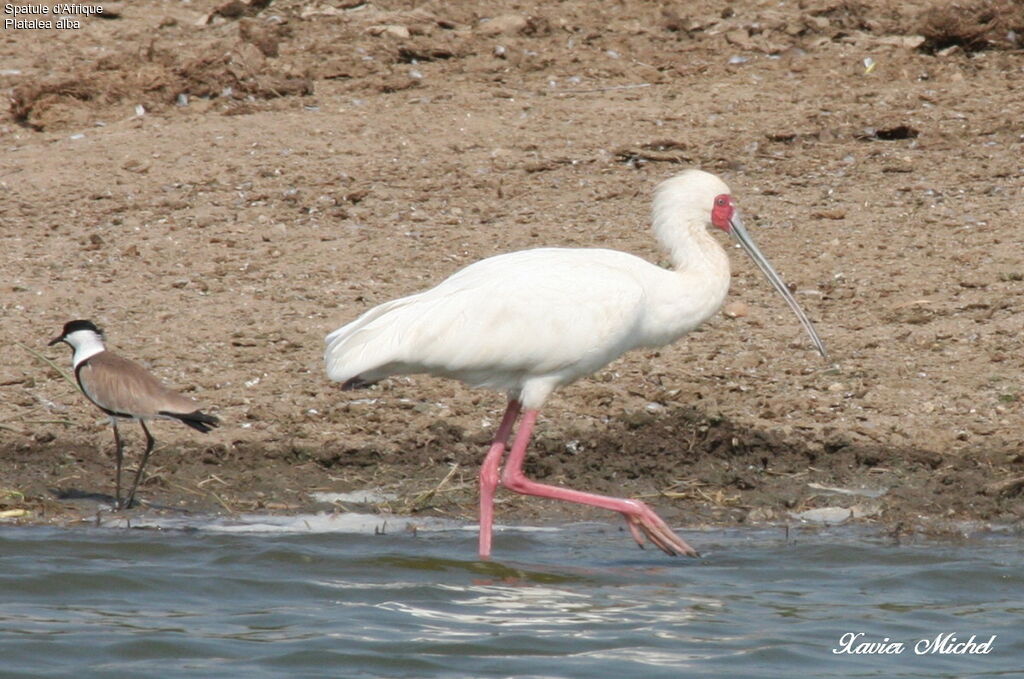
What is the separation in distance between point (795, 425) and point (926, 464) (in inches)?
27.3

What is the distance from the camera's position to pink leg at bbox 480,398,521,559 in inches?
303

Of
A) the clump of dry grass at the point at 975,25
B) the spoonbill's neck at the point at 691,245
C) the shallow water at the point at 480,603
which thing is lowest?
the shallow water at the point at 480,603

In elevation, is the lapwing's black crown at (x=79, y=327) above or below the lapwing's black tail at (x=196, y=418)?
above

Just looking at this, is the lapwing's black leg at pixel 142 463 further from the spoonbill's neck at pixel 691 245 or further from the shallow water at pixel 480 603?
the spoonbill's neck at pixel 691 245

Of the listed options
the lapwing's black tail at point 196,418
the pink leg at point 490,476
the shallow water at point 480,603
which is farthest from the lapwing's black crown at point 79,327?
the pink leg at point 490,476

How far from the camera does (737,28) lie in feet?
45.7

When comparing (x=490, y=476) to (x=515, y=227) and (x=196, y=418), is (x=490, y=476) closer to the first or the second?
(x=196, y=418)

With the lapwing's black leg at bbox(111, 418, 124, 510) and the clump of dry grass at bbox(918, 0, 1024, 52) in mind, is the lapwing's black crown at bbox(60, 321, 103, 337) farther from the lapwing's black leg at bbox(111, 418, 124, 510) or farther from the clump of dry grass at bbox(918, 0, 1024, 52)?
the clump of dry grass at bbox(918, 0, 1024, 52)

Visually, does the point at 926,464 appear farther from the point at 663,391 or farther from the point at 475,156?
the point at 475,156

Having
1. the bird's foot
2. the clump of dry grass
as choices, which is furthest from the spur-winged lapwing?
the clump of dry grass

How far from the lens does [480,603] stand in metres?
7.26

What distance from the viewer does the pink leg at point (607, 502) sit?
7648 mm

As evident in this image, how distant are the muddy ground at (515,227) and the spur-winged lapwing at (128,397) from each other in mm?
435

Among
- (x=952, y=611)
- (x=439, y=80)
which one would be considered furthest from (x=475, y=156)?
(x=952, y=611)
